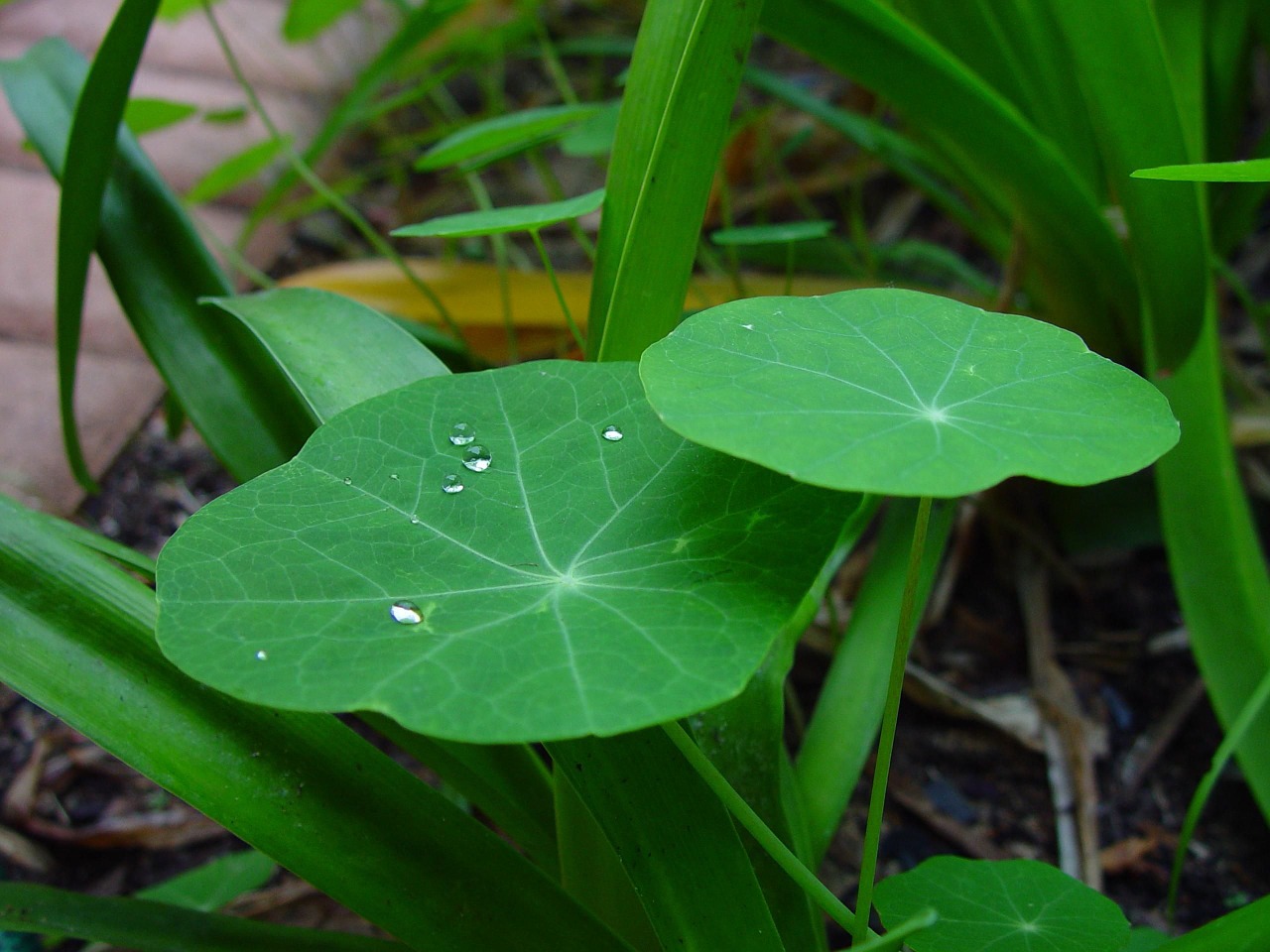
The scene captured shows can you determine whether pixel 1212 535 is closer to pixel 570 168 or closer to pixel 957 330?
pixel 957 330

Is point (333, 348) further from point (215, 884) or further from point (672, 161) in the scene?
point (215, 884)

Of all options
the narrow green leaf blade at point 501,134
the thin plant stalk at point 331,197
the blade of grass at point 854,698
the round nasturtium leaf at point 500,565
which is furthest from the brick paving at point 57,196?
the blade of grass at point 854,698

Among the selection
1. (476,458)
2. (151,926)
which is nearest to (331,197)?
(476,458)

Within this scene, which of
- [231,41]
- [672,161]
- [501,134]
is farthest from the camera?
[231,41]

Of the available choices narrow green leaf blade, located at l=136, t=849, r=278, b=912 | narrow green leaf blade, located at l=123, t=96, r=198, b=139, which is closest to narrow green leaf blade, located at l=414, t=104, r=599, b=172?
narrow green leaf blade, located at l=123, t=96, r=198, b=139

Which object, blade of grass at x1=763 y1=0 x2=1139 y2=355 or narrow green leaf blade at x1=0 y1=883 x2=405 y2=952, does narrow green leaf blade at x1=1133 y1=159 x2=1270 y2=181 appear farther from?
narrow green leaf blade at x1=0 y1=883 x2=405 y2=952
